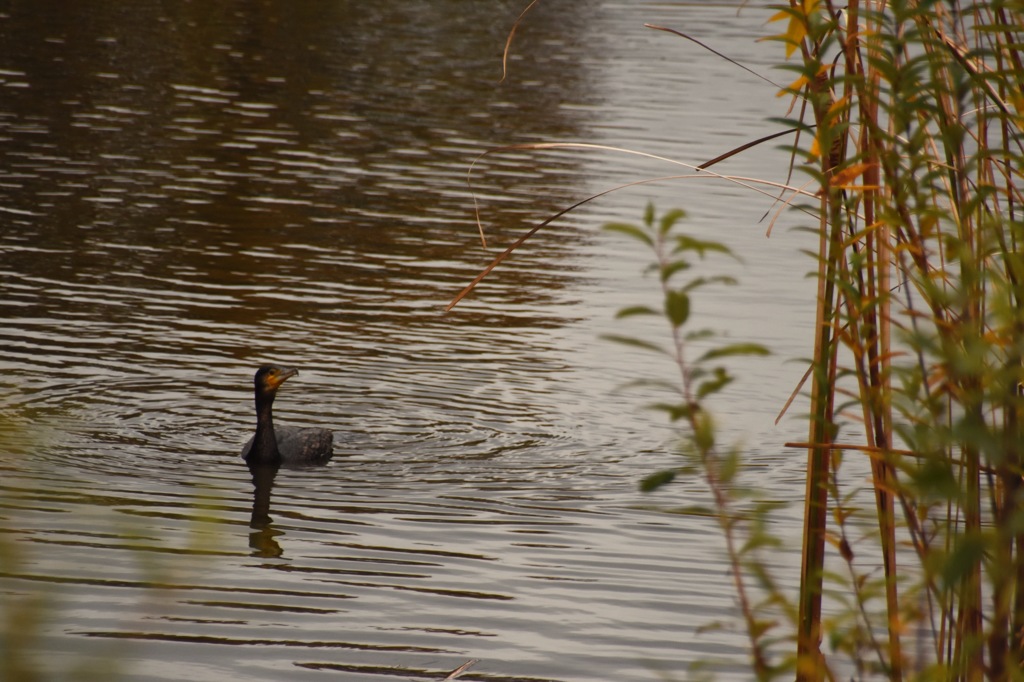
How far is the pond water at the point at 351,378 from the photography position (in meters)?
6.31

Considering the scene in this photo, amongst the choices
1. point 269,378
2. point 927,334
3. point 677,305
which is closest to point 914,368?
point 927,334

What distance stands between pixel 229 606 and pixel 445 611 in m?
0.97

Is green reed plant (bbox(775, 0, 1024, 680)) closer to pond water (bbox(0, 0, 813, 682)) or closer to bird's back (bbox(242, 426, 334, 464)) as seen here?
pond water (bbox(0, 0, 813, 682))

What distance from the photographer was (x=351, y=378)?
427 inches

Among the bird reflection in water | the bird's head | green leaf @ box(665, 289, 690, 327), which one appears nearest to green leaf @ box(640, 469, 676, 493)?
green leaf @ box(665, 289, 690, 327)

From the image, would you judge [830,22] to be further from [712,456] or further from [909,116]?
[712,456]

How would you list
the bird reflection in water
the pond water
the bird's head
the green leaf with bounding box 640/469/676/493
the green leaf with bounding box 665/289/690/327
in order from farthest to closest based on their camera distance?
the bird's head, the bird reflection in water, the pond water, the green leaf with bounding box 640/469/676/493, the green leaf with bounding box 665/289/690/327

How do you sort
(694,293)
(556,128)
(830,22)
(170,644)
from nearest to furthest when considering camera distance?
(830,22)
(170,644)
(694,293)
(556,128)

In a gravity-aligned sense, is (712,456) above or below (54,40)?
above

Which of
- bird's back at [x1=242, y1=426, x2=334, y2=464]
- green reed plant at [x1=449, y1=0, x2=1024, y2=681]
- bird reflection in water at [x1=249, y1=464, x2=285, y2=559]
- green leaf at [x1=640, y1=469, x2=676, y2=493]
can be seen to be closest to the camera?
green reed plant at [x1=449, y1=0, x2=1024, y2=681]

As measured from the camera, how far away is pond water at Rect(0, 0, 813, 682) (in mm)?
6309

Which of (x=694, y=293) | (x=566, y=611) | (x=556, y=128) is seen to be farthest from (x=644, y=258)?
(x=566, y=611)

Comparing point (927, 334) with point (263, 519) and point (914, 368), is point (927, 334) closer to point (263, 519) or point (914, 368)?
point (914, 368)

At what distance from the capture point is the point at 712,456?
2.67 meters
